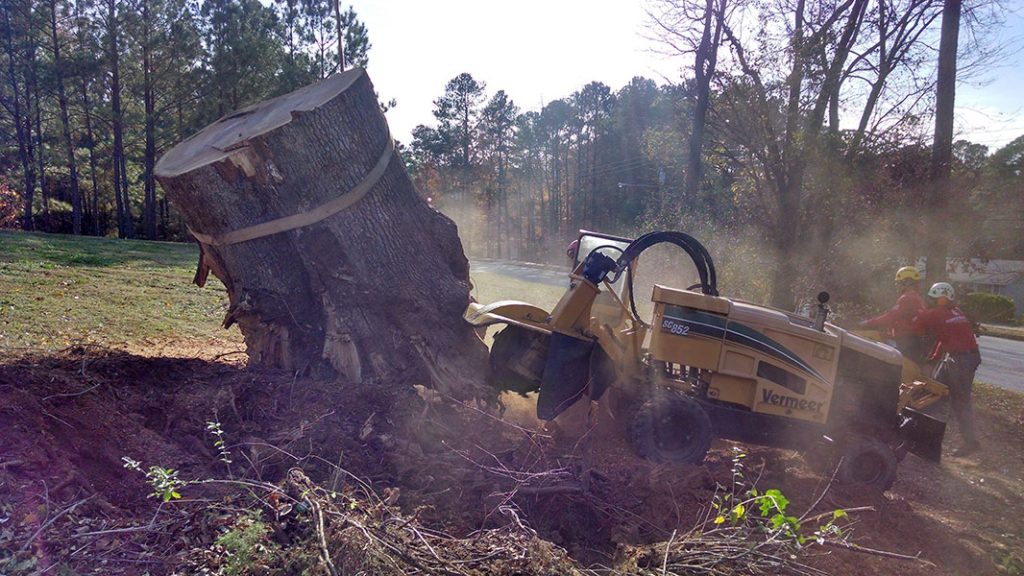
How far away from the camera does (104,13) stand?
27.8 meters

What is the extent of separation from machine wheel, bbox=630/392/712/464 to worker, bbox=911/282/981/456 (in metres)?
3.77

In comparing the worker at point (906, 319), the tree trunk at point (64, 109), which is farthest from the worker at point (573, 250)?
the tree trunk at point (64, 109)

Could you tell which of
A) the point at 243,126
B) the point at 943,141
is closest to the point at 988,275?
the point at 943,141

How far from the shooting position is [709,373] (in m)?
5.44

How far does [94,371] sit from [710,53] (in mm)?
12571

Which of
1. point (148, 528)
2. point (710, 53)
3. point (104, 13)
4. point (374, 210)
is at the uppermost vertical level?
point (104, 13)

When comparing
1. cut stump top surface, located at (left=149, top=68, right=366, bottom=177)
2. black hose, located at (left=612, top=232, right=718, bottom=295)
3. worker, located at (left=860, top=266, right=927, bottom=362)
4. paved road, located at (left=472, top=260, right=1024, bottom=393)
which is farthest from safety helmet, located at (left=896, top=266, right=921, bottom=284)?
cut stump top surface, located at (left=149, top=68, right=366, bottom=177)

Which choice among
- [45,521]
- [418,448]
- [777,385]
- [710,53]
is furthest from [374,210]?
[710,53]

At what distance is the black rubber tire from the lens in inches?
217

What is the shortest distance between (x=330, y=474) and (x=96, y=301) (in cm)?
731

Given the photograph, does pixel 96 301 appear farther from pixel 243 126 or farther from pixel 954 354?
pixel 954 354

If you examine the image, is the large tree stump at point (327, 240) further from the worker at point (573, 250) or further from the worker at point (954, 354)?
the worker at point (954, 354)

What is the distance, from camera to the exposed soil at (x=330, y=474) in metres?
2.81

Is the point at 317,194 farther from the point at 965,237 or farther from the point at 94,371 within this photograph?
the point at 965,237
